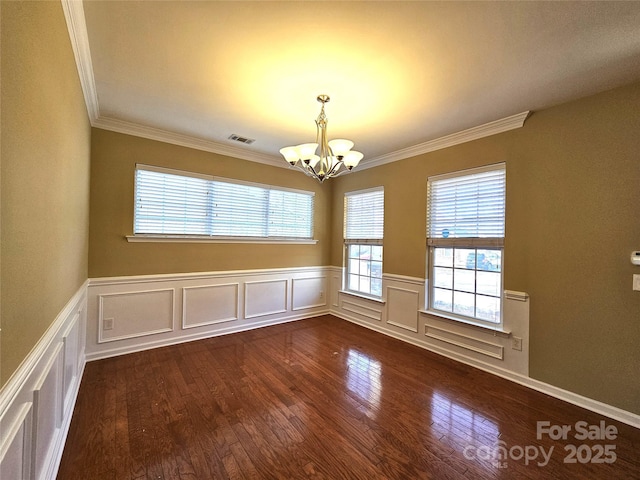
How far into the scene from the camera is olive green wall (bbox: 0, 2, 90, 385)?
2.88 feet

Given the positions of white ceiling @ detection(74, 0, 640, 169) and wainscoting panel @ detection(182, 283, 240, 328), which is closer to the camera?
white ceiling @ detection(74, 0, 640, 169)

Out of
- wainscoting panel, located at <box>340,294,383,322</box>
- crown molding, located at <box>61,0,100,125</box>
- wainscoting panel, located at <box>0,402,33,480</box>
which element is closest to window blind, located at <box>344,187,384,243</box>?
wainscoting panel, located at <box>340,294,383,322</box>

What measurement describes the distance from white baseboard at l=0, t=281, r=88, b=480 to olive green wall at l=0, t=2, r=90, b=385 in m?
0.08

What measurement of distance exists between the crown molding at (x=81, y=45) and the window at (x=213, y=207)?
0.99 meters

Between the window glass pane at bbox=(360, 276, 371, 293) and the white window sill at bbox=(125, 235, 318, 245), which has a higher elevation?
the white window sill at bbox=(125, 235, 318, 245)

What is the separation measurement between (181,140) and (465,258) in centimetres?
378

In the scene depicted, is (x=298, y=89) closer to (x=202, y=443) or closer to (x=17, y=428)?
(x=17, y=428)

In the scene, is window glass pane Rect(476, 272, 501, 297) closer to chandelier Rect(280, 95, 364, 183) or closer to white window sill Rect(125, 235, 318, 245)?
chandelier Rect(280, 95, 364, 183)

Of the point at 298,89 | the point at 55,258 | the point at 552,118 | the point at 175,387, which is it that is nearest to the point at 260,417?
the point at 175,387

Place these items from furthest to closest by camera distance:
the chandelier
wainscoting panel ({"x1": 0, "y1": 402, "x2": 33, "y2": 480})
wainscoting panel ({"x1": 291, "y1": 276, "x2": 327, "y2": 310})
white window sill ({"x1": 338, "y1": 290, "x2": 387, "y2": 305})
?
1. wainscoting panel ({"x1": 291, "y1": 276, "x2": 327, "y2": 310})
2. white window sill ({"x1": 338, "y1": 290, "x2": 387, "y2": 305})
3. the chandelier
4. wainscoting panel ({"x1": 0, "y1": 402, "x2": 33, "y2": 480})

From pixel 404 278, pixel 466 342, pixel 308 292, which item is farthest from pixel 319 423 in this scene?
pixel 308 292

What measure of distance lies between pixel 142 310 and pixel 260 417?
2091mm

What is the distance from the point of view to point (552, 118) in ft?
8.07

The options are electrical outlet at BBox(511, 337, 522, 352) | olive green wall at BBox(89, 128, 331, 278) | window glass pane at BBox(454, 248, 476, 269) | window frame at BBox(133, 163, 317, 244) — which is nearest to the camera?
electrical outlet at BBox(511, 337, 522, 352)
